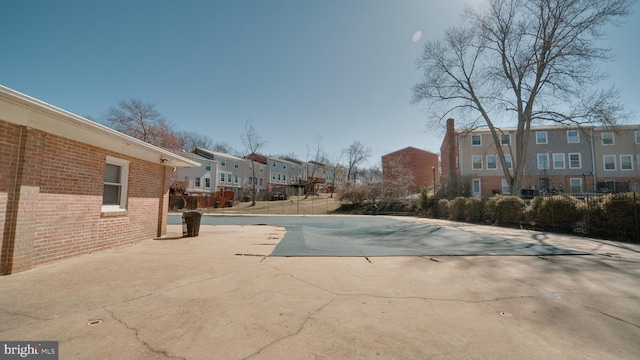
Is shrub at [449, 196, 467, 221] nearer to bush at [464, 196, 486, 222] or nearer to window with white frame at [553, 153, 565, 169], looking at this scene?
bush at [464, 196, 486, 222]

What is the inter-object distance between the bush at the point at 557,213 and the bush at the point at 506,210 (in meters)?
0.86

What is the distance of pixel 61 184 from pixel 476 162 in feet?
111

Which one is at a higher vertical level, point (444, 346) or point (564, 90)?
point (564, 90)

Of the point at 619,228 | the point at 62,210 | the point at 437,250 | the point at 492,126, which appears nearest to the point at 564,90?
the point at 492,126

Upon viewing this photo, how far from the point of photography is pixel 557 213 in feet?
37.3

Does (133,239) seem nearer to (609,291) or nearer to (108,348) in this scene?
(108,348)

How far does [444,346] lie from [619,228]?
1147cm

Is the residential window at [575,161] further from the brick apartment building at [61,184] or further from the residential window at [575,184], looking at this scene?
the brick apartment building at [61,184]

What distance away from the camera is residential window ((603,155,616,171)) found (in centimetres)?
2764

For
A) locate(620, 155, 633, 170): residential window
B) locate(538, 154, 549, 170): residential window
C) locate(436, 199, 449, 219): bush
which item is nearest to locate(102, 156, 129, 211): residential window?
locate(436, 199, 449, 219): bush

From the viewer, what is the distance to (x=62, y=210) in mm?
5355

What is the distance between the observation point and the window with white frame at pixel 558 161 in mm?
28656

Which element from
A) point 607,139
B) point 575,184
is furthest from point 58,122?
point 607,139

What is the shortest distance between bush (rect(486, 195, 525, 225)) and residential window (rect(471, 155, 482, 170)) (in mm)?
16236
